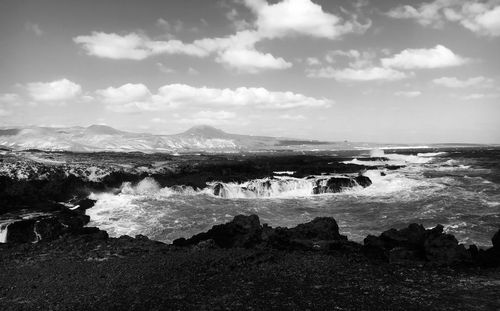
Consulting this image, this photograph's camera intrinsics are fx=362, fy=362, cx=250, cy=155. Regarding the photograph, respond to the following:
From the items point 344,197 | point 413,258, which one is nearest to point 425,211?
point 344,197

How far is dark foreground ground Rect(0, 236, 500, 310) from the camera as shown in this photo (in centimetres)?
1209

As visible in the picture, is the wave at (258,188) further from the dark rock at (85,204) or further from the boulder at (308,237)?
the boulder at (308,237)

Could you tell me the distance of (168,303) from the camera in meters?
12.4

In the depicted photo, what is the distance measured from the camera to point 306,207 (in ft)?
133

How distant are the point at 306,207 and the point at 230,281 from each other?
89.1 ft

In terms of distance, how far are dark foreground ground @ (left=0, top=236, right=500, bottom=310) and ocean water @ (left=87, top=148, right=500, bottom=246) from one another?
10359 mm

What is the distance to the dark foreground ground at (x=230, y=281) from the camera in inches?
476

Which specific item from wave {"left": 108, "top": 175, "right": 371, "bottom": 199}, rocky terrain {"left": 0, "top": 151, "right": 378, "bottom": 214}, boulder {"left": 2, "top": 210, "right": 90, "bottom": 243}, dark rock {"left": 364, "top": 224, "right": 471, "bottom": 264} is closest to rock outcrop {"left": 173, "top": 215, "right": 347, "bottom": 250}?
dark rock {"left": 364, "top": 224, "right": 471, "bottom": 264}

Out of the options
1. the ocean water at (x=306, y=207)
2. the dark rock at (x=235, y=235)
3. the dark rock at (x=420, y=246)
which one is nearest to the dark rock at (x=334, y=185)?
the ocean water at (x=306, y=207)

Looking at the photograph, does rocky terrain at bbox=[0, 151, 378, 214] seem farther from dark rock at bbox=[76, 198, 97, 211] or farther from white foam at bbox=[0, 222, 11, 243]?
white foam at bbox=[0, 222, 11, 243]

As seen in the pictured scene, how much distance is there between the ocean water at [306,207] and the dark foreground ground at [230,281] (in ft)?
34.0

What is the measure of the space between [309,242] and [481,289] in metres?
8.56

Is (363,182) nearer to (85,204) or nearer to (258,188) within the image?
(258,188)

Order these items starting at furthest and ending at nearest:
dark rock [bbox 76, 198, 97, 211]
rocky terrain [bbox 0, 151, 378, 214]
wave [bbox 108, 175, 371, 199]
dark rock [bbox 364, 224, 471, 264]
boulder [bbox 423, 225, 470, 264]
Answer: wave [bbox 108, 175, 371, 199] < rocky terrain [bbox 0, 151, 378, 214] < dark rock [bbox 76, 198, 97, 211] < dark rock [bbox 364, 224, 471, 264] < boulder [bbox 423, 225, 470, 264]
